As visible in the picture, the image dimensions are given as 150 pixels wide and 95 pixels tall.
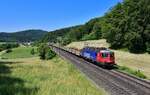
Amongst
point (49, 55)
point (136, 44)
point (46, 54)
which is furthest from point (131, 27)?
point (46, 54)

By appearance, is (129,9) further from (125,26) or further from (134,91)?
(134,91)

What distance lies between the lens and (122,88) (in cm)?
3086

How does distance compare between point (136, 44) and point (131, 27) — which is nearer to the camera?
point (136, 44)

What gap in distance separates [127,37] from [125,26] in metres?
4.92

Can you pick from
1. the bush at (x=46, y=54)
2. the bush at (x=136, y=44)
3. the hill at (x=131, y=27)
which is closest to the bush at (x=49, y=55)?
the bush at (x=46, y=54)

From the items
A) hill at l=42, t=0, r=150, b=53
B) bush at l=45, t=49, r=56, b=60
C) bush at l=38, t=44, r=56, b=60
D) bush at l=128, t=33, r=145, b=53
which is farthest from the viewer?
bush at l=38, t=44, r=56, b=60

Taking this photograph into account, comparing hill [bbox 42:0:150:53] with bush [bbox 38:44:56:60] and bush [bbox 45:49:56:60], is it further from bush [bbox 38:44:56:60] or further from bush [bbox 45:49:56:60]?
bush [bbox 38:44:56:60]

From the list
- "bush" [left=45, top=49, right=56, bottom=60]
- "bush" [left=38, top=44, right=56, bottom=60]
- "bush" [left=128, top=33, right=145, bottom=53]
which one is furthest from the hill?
"bush" [left=38, top=44, right=56, bottom=60]

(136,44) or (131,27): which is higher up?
(131,27)

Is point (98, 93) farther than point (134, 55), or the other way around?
point (134, 55)

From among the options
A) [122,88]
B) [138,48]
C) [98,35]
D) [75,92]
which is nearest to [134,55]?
[138,48]

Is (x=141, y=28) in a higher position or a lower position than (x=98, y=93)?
higher

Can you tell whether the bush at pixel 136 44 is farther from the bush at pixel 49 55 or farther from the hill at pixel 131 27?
the bush at pixel 49 55

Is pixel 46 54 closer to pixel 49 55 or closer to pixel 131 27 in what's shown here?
pixel 49 55
